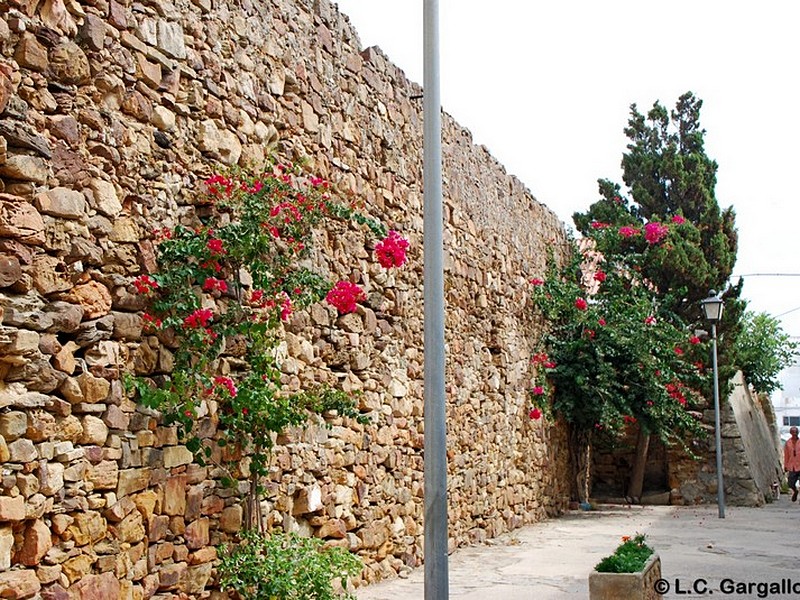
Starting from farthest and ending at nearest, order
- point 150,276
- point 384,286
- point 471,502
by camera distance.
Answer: point 471,502, point 384,286, point 150,276

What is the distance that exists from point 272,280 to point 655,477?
13.6 metres

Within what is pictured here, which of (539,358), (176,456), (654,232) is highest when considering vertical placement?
(654,232)

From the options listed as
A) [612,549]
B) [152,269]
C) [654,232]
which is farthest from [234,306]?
[654,232]

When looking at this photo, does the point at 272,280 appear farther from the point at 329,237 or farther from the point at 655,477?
the point at 655,477

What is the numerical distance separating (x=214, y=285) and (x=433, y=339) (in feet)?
4.44

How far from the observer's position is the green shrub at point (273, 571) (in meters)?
5.62

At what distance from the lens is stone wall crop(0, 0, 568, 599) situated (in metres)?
4.50

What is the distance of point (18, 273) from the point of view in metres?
4.43

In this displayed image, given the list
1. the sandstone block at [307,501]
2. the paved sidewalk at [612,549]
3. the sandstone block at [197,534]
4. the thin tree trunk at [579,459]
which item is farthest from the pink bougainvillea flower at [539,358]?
the sandstone block at [197,534]

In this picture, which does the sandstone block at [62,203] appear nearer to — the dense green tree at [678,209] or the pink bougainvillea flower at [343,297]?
the pink bougainvillea flower at [343,297]

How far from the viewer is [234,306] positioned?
588 centimetres

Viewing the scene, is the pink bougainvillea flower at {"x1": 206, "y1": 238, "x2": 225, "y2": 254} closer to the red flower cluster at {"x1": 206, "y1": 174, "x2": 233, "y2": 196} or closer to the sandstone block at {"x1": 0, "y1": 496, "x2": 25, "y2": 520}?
the red flower cluster at {"x1": 206, "y1": 174, "x2": 233, "y2": 196}

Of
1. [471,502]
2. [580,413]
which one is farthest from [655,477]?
[471,502]

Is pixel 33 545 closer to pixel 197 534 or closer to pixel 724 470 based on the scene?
pixel 197 534
